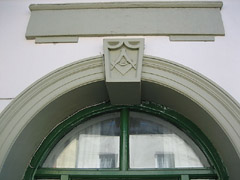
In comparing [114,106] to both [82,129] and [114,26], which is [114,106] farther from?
[114,26]

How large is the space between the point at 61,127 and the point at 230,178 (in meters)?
1.59

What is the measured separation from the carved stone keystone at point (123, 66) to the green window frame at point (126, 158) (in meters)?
0.32

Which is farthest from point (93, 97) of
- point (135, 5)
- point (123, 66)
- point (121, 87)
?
point (135, 5)

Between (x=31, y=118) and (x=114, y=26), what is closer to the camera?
(x=31, y=118)

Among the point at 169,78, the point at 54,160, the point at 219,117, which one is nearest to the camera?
the point at 219,117

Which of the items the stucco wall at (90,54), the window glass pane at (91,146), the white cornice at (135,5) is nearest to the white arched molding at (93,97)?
the stucco wall at (90,54)

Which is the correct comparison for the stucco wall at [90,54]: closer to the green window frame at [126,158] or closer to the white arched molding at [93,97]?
the white arched molding at [93,97]

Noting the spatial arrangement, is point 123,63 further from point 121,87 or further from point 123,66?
point 121,87

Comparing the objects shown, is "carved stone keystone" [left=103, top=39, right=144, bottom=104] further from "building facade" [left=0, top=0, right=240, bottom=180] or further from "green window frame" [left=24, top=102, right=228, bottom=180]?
"green window frame" [left=24, top=102, right=228, bottom=180]

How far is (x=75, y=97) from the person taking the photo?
2.89 meters

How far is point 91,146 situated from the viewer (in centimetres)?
303

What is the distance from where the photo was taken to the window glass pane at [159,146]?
291cm

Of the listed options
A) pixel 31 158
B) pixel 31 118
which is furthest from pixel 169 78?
pixel 31 158

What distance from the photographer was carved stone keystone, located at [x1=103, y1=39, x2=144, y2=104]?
2721mm
